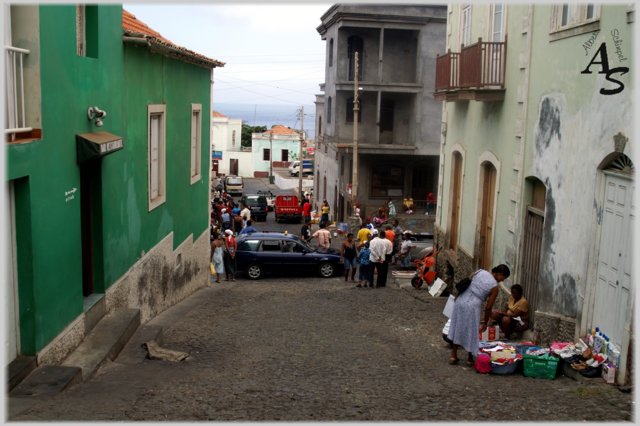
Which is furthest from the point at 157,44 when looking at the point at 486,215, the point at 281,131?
the point at 281,131

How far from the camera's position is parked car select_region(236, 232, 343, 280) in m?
20.9

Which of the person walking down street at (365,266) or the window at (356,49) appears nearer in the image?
the person walking down street at (365,266)

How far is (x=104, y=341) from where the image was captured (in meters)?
9.27

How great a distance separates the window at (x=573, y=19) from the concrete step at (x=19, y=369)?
7707 mm

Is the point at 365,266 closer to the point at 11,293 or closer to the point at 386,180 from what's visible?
the point at 11,293

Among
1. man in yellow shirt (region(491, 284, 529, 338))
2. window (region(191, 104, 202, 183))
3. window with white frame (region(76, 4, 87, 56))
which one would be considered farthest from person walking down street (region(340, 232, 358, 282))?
window with white frame (region(76, 4, 87, 56))

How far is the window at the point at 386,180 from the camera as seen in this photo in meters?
35.8

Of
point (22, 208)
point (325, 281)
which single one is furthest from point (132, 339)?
point (325, 281)

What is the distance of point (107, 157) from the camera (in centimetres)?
1041

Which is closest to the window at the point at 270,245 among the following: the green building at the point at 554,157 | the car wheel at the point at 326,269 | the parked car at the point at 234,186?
the car wheel at the point at 326,269

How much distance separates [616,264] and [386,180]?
2741 cm

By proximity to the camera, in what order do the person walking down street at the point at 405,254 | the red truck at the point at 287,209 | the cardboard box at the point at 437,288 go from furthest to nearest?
the red truck at the point at 287,209 < the person walking down street at the point at 405,254 < the cardboard box at the point at 437,288

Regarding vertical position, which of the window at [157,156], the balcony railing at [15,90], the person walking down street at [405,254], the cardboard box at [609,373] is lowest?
the person walking down street at [405,254]

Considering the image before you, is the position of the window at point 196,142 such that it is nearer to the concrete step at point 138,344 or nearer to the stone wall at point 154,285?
the stone wall at point 154,285
